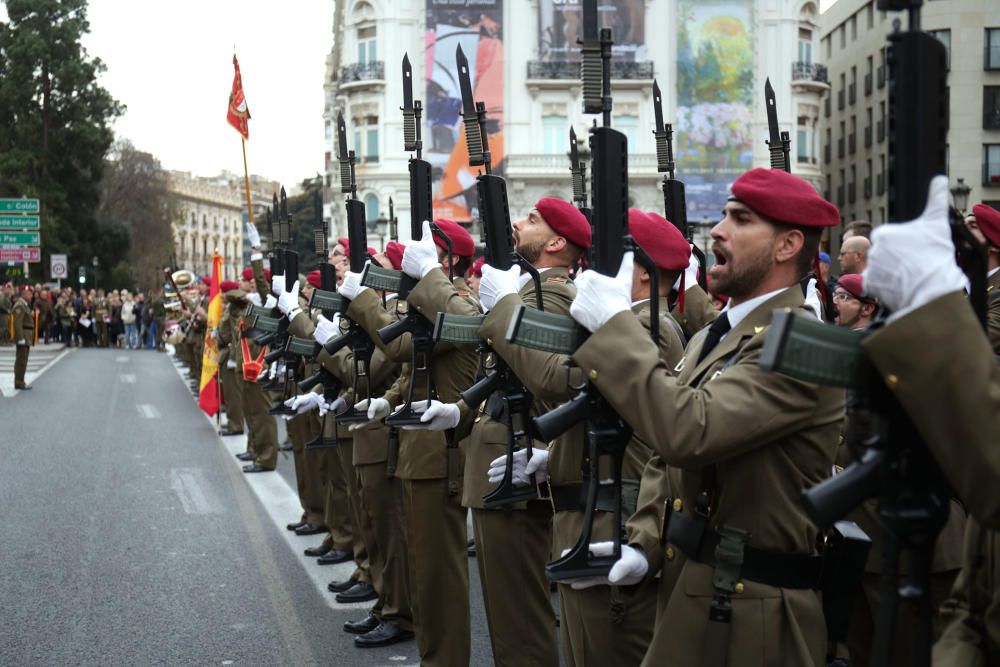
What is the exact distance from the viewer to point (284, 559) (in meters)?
9.30

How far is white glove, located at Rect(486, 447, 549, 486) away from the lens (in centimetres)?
462

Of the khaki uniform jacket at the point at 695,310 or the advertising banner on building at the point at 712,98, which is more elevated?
the advertising banner on building at the point at 712,98

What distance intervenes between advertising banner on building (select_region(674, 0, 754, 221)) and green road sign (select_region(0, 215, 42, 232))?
100.0ft

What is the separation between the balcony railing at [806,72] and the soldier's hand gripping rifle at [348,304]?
182 ft

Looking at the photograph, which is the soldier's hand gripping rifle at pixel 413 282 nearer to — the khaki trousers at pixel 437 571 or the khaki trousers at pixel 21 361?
the khaki trousers at pixel 437 571

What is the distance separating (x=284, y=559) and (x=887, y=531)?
7401 millimetres

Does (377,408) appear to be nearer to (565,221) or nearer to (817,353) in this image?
(565,221)

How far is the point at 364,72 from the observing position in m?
61.8

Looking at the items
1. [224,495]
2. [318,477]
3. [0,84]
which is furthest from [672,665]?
[0,84]

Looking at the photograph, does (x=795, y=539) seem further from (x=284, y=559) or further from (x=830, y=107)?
(x=830, y=107)

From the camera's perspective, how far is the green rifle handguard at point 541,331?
3436 millimetres

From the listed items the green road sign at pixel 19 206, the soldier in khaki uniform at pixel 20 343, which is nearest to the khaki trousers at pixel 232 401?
the soldier in khaki uniform at pixel 20 343

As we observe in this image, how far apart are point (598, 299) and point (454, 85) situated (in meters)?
57.1

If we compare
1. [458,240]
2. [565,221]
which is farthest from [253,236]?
[565,221]
